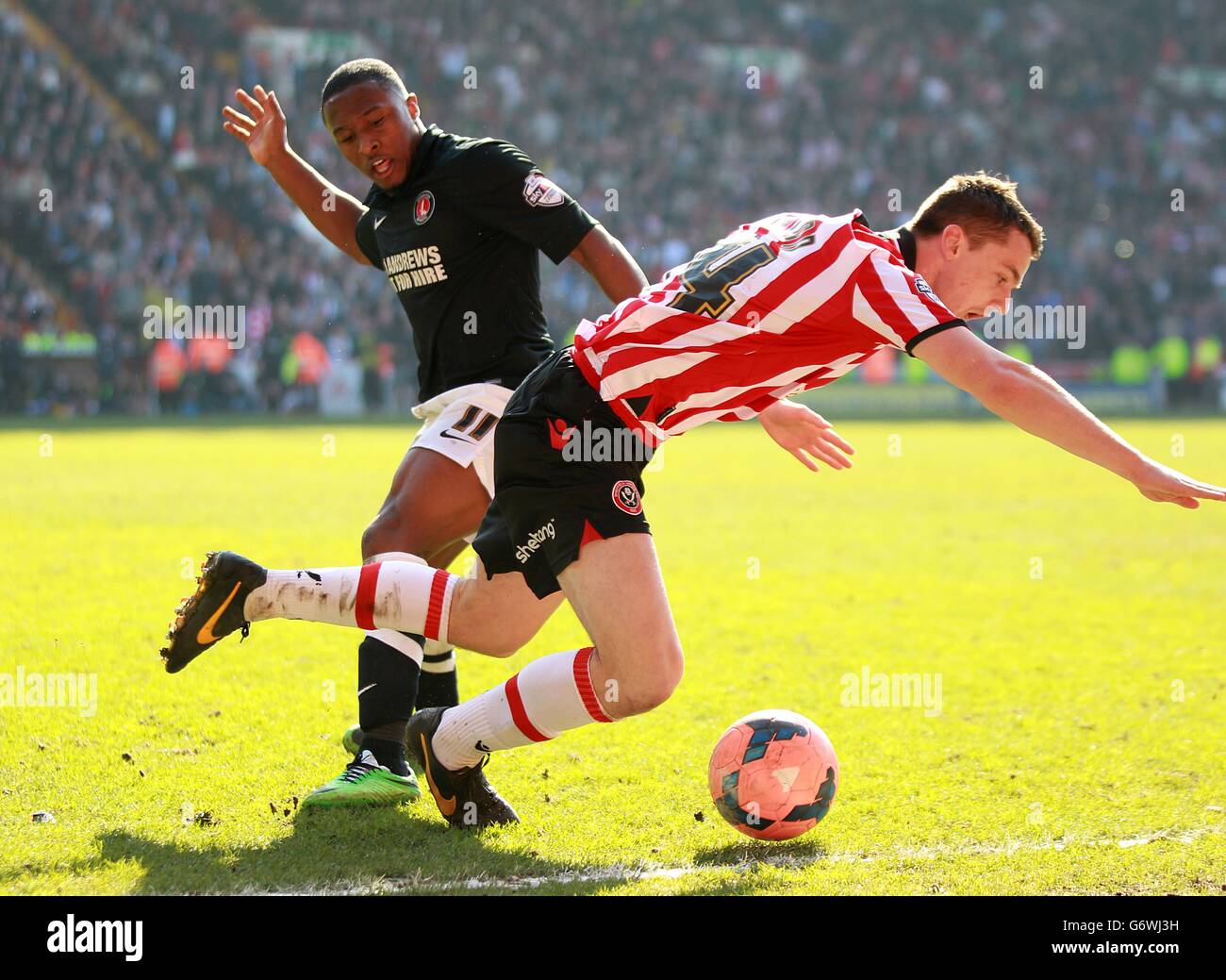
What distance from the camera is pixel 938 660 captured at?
655 centimetres

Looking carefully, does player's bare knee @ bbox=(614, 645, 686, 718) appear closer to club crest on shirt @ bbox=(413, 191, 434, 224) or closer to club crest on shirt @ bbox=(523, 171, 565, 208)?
club crest on shirt @ bbox=(523, 171, 565, 208)

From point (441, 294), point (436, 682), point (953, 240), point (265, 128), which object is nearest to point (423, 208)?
point (441, 294)

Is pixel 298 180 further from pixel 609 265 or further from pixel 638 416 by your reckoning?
pixel 638 416

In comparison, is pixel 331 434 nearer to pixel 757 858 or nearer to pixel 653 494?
pixel 653 494

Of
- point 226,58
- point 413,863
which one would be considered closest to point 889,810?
point 413,863

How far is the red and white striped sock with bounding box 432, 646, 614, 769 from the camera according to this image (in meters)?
3.90

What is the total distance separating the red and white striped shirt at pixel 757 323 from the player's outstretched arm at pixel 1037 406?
8 cm

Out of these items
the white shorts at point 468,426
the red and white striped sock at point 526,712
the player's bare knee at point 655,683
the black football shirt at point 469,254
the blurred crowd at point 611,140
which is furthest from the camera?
the blurred crowd at point 611,140

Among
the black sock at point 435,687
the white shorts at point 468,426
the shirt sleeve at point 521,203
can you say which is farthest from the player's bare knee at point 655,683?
the shirt sleeve at point 521,203

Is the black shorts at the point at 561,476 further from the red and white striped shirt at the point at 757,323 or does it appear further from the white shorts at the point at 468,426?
the white shorts at the point at 468,426

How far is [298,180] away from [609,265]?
5.42 ft

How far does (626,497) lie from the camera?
12.7ft

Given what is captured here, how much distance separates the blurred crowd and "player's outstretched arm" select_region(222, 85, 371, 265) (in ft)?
61.1

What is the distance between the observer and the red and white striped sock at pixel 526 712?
154 inches
